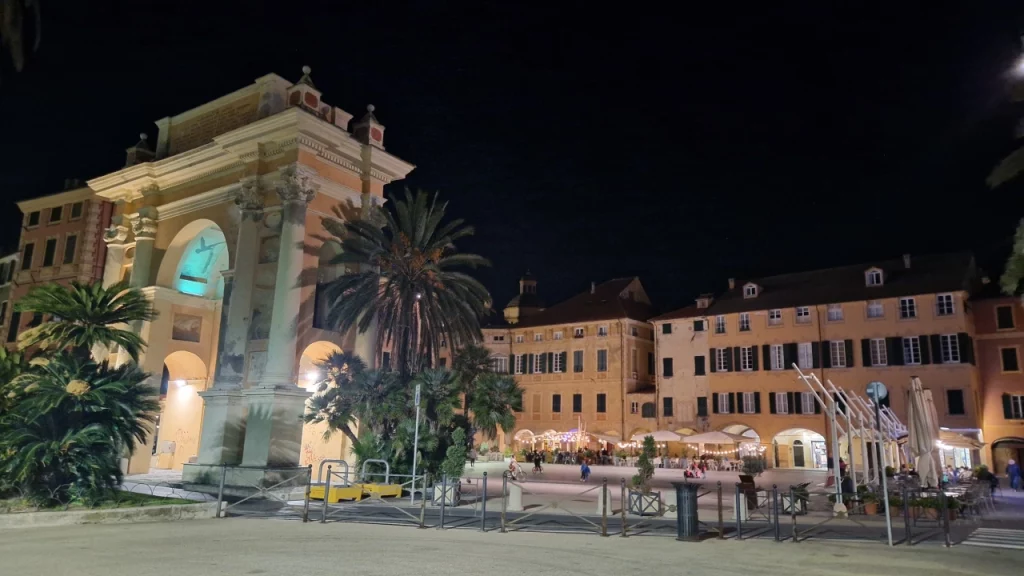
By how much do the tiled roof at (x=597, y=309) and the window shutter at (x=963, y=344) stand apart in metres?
25.8

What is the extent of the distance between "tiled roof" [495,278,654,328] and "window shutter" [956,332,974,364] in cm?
2584

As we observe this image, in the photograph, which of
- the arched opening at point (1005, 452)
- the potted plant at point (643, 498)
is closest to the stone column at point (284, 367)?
the potted plant at point (643, 498)

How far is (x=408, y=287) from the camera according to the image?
26.3m

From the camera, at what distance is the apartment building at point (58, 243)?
39719 mm

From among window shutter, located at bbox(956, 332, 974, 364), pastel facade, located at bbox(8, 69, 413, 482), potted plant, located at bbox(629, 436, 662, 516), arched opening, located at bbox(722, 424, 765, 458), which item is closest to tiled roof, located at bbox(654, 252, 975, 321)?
window shutter, located at bbox(956, 332, 974, 364)

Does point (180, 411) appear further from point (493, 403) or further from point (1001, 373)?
point (1001, 373)

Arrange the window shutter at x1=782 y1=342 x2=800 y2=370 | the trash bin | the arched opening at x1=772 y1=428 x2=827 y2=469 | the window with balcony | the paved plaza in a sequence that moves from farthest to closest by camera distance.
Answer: the window shutter at x1=782 y1=342 x2=800 y2=370, the arched opening at x1=772 y1=428 x2=827 y2=469, the window with balcony, the trash bin, the paved plaza

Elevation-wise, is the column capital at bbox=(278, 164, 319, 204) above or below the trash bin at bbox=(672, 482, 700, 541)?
above

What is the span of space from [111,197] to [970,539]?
37156 millimetres

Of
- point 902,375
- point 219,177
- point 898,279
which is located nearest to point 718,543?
point 219,177

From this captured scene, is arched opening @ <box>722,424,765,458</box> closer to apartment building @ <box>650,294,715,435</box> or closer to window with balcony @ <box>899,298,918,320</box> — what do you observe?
apartment building @ <box>650,294,715,435</box>

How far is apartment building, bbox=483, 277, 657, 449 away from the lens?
6041 centimetres

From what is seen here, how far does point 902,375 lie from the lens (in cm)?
4481

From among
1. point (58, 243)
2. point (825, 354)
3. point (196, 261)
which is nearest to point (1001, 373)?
point (825, 354)
